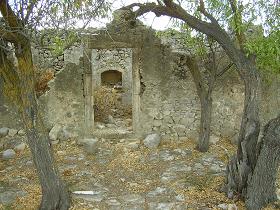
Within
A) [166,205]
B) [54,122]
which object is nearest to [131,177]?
[166,205]

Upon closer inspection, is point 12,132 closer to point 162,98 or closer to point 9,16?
point 162,98

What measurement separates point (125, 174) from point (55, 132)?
2.64m

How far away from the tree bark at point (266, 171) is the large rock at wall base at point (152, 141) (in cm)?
348

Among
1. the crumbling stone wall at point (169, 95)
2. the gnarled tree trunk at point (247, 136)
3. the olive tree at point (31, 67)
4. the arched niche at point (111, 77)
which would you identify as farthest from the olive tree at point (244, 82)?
the arched niche at point (111, 77)

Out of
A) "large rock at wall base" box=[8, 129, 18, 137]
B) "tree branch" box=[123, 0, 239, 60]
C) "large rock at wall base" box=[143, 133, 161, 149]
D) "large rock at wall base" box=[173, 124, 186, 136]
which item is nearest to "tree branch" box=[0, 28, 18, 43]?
"tree branch" box=[123, 0, 239, 60]

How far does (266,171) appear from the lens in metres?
5.86

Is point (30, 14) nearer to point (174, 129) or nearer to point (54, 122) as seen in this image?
point (54, 122)

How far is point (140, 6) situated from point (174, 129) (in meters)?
3.99

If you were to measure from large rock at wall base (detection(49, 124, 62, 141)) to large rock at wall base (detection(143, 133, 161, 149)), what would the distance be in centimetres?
219

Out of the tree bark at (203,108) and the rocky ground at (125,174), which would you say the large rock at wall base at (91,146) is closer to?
the rocky ground at (125,174)

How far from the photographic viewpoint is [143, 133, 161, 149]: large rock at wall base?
9.23m

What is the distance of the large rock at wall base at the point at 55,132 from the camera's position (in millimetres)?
9352

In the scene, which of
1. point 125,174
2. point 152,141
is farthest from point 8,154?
point 152,141

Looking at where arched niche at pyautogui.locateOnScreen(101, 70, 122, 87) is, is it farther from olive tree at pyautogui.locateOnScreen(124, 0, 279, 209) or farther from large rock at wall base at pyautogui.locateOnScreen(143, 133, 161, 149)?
olive tree at pyautogui.locateOnScreen(124, 0, 279, 209)
